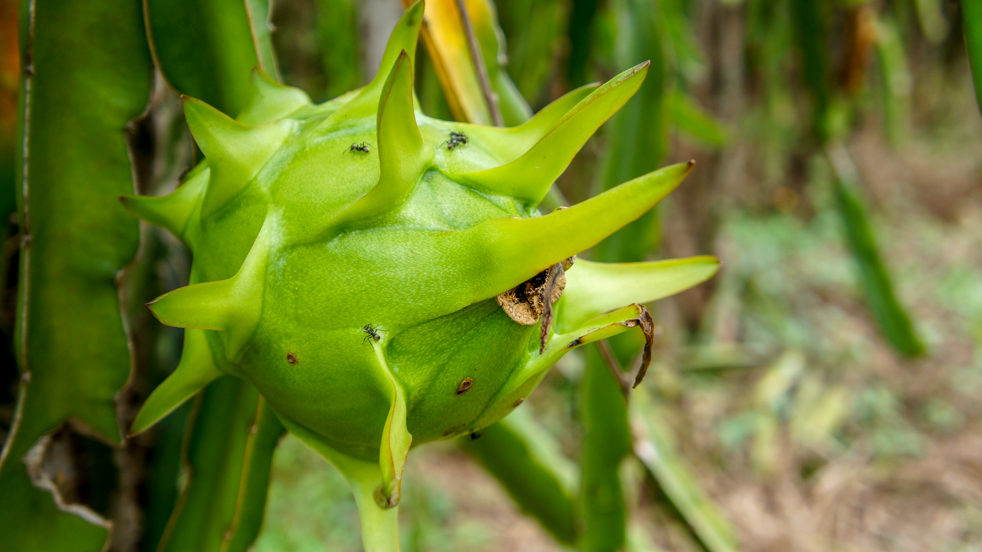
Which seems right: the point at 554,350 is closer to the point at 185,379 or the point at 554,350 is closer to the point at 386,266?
the point at 386,266

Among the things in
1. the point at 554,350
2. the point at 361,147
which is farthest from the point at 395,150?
the point at 554,350

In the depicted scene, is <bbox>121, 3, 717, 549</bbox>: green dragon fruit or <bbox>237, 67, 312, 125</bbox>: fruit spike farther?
<bbox>237, 67, 312, 125</bbox>: fruit spike

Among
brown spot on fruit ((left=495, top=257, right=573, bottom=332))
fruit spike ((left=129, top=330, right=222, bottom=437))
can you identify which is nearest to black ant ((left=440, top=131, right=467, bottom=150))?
brown spot on fruit ((left=495, top=257, right=573, bottom=332))

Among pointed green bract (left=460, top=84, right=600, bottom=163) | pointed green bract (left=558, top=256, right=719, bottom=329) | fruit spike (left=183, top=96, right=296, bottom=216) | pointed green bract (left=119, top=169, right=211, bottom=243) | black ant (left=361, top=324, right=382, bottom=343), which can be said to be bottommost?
pointed green bract (left=558, top=256, right=719, bottom=329)

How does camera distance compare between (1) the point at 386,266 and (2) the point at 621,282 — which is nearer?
(1) the point at 386,266

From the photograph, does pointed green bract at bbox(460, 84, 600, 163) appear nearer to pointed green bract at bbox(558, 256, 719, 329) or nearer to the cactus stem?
pointed green bract at bbox(558, 256, 719, 329)

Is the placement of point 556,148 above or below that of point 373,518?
above

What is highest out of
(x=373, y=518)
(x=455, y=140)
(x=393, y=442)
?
(x=455, y=140)
